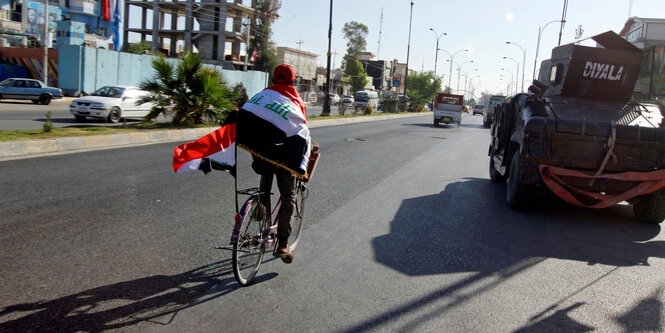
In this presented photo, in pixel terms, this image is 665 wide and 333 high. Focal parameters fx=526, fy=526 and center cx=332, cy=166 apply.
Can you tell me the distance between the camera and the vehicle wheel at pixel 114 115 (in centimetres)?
1907

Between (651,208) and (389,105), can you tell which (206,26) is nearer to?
(389,105)

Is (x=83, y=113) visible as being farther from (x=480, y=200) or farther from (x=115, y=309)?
(x=115, y=309)

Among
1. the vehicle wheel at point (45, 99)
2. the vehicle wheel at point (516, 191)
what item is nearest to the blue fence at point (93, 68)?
the vehicle wheel at point (45, 99)

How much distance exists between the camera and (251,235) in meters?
4.25

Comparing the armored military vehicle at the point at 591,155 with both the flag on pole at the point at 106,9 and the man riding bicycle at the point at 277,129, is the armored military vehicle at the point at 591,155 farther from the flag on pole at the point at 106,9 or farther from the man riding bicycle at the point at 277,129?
the flag on pole at the point at 106,9

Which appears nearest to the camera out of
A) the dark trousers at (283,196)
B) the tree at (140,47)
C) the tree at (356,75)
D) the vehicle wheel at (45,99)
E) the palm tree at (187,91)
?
the dark trousers at (283,196)

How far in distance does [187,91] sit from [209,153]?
45.9 ft

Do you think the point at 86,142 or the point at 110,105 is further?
the point at 110,105

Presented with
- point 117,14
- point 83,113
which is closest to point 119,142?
point 83,113

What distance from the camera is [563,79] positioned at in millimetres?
9070

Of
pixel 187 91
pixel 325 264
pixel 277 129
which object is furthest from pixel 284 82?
pixel 187 91

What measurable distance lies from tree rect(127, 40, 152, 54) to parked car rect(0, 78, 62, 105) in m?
32.7

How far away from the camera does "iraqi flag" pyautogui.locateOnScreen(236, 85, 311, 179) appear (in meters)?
4.12

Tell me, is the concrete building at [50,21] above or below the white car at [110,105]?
above
